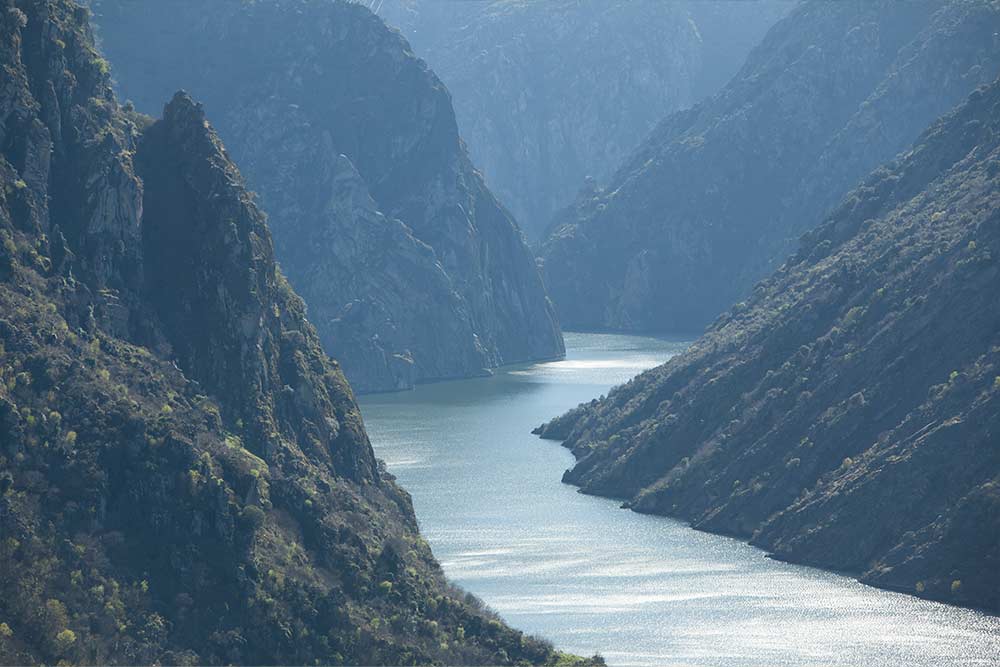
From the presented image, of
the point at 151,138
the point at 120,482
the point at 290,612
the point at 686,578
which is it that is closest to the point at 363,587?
the point at 290,612

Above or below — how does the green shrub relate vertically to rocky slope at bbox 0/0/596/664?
below

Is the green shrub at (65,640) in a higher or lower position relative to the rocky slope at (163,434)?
lower

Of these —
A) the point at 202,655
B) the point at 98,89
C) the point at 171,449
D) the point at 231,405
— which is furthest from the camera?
the point at 98,89

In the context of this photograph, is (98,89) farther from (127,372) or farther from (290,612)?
(290,612)

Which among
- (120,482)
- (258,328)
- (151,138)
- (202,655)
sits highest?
(151,138)

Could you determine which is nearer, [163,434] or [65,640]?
[65,640]

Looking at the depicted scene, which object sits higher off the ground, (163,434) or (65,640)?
(163,434)

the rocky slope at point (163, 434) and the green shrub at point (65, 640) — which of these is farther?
the rocky slope at point (163, 434)

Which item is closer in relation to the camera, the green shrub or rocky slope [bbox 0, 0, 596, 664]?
the green shrub
